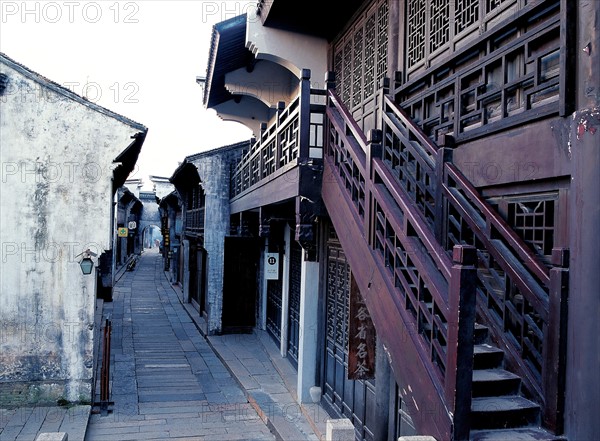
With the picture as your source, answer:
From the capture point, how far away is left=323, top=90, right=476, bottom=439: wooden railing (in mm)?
3184

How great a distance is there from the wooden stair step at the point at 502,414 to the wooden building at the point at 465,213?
0.01 meters

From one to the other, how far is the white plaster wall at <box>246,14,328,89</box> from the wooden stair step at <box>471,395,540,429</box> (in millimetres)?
7965

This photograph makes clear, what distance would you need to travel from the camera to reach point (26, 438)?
774cm

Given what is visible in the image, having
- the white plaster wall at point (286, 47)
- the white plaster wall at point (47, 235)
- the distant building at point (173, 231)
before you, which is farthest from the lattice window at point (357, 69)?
the distant building at point (173, 231)

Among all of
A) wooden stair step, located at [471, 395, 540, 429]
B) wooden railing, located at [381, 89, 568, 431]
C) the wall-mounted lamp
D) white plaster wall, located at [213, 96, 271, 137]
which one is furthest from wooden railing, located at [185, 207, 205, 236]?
wooden stair step, located at [471, 395, 540, 429]

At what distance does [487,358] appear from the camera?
4.02 meters

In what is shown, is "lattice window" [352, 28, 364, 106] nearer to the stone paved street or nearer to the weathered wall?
the stone paved street

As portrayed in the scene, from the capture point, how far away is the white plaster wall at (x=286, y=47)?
10180 mm

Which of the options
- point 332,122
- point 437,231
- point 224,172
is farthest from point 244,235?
point 437,231

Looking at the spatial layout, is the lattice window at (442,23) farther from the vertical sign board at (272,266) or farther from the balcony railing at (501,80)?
the vertical sign board at (272,266)

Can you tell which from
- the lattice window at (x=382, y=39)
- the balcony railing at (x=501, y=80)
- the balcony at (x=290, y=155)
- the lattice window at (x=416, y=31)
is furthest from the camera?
the lattice window at (x=382, y=39)

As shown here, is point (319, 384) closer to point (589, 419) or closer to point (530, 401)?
point (530, 401)

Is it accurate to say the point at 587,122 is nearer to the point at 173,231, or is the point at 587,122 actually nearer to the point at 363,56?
the point at 363,56

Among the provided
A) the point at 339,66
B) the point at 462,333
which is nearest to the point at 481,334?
the point at 462,333
